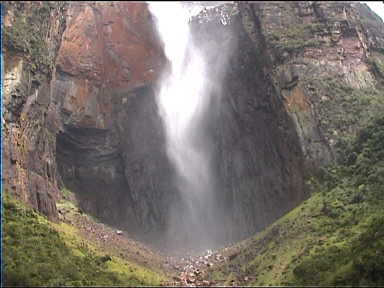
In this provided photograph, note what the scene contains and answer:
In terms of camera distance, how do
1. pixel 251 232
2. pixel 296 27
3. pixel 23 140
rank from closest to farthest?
pixel 23 140, pixel 251 232, pixel 296 27

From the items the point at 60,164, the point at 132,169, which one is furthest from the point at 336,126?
the point at 60,164

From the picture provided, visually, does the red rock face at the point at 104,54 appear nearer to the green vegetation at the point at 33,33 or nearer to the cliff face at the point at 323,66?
the green vegetation at the point at 33,33

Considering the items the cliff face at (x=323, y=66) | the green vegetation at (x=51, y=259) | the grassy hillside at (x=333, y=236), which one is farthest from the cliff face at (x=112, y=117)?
the green vegetation at (x=51, y=259)

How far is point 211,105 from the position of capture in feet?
279

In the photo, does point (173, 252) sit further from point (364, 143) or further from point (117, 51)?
point (117, 51)

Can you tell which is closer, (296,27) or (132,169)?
(296,27)

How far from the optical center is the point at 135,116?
278ft

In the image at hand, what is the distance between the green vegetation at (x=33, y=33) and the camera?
189 ft

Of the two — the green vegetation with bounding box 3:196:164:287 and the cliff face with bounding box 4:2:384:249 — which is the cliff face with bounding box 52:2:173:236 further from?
the green vegetation with bounding box 3:196:164:287

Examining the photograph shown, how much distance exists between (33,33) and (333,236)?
125ft

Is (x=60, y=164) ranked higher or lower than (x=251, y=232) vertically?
higher

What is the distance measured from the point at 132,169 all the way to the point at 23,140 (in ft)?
91.7

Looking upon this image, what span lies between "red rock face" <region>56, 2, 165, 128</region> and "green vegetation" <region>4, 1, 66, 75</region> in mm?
15766

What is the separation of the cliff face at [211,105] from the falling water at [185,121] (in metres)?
1.60
